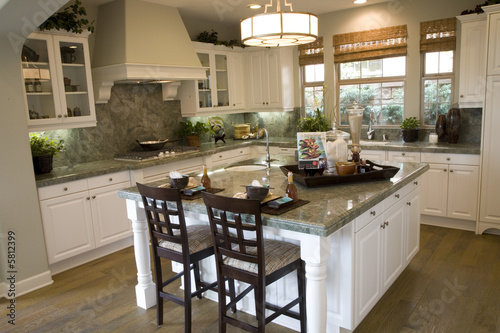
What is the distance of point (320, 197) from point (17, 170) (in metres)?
2.59

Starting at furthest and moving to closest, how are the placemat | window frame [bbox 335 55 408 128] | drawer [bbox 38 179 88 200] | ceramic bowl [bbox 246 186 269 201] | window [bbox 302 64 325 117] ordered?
1. window [bbox 302 64 325 117]
2. window frame [bbox 335 55 408 128]
3. drawer [bbox 38 179 88 200]
4. ceramic bowl [bbox 246 186 269 201]
5. the placemat

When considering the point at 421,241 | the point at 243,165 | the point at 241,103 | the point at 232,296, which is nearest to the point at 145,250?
the point at 232,296

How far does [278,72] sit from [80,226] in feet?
11.5

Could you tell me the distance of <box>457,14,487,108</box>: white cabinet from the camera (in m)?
4.29

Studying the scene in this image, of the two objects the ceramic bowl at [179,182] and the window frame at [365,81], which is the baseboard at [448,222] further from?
the ceramic bowl at [179,182]

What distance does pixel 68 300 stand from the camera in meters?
3.33

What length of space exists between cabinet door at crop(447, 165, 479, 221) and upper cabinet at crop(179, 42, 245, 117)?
10.3 ft

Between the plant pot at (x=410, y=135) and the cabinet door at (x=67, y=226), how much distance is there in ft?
12.5

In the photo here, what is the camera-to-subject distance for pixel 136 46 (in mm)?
4324

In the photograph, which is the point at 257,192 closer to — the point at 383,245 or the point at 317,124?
the point at 383,245

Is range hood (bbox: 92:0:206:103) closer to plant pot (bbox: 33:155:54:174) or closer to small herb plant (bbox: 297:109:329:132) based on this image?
plant pot (bbox: 33:155:54:174)

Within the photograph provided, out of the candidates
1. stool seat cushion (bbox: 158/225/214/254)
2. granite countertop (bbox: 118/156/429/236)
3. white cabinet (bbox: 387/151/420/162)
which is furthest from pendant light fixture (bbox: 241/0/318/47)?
white cabinet (bbox: 387/151/420/162)

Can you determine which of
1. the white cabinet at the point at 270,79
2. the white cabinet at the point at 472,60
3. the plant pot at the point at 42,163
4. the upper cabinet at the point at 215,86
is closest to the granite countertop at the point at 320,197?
the plant pot at the point at 42,163

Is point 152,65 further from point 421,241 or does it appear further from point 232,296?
point 421,241
